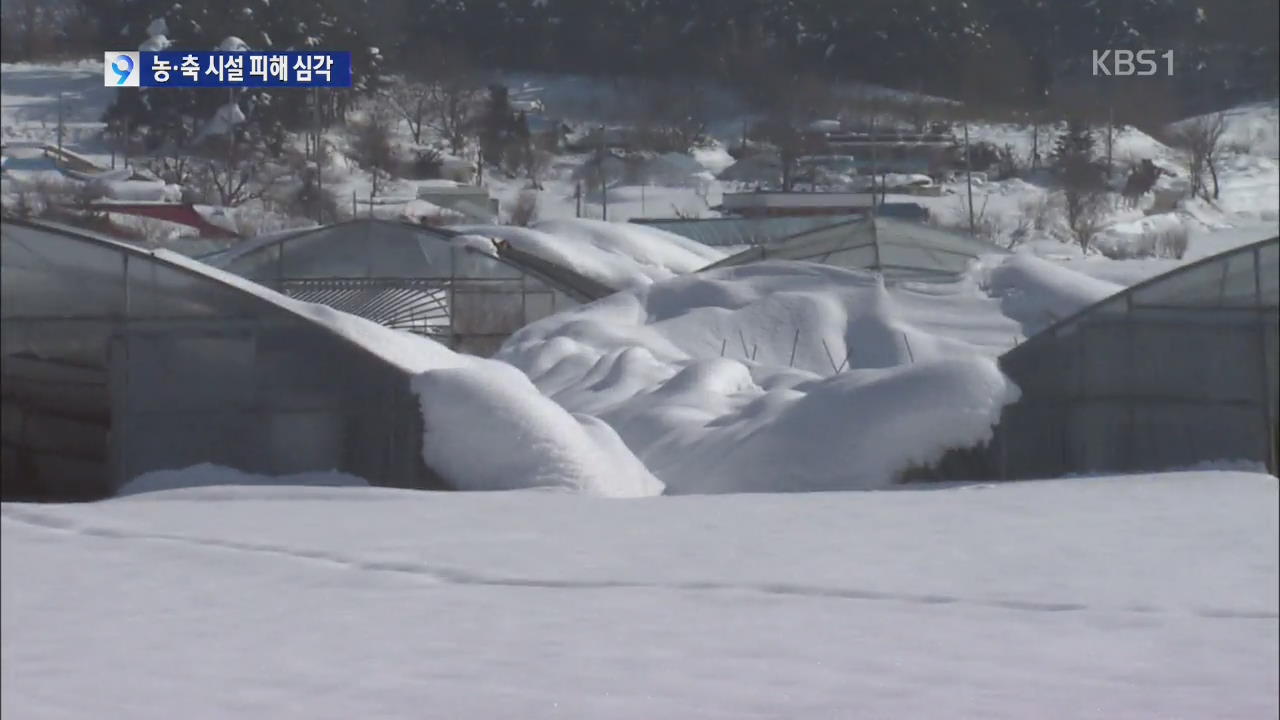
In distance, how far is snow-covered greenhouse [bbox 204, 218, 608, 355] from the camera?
41.9ft

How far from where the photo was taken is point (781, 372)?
1195 centimetres

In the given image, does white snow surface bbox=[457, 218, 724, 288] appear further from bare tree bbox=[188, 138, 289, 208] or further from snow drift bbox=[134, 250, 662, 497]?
bare tree bbox=[188, 138, 289, 208]

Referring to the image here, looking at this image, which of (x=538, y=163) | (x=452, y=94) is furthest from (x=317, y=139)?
(x=538, y=163)

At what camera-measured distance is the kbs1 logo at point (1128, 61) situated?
2.80 metres

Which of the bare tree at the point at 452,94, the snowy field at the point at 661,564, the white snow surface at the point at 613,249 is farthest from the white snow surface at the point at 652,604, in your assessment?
the white snow surface at the point at 613,249

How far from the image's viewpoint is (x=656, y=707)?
372cm

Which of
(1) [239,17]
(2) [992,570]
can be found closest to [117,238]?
(2) [992,570]

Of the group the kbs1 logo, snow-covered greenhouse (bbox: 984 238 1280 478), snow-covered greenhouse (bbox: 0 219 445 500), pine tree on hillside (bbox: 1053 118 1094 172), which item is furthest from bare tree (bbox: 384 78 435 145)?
snow-covered greenhouse (bbox: 984 238 1280 478)

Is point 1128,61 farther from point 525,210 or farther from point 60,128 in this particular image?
point 525,210

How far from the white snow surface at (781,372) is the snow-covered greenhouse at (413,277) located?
64cm

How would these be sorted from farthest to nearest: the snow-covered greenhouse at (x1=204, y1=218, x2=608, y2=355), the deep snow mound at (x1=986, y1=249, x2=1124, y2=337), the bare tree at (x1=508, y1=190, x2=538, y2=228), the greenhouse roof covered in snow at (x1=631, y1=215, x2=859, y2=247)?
the greenhouse roof covered in snow at (x1=631, y1=215, x2=859, y2=247) < the deep snow mound at (x1=986, y1=249, x2=1124, y2=337) < the snow-covered greenhouse at (x1=204, y1=218, x2=608, y2=355) < the bare tree at (x1=508, y1=190, x2=538, y2=228)

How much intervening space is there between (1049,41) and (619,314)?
35.9 feet

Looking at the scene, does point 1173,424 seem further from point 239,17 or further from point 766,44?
point 239,17
